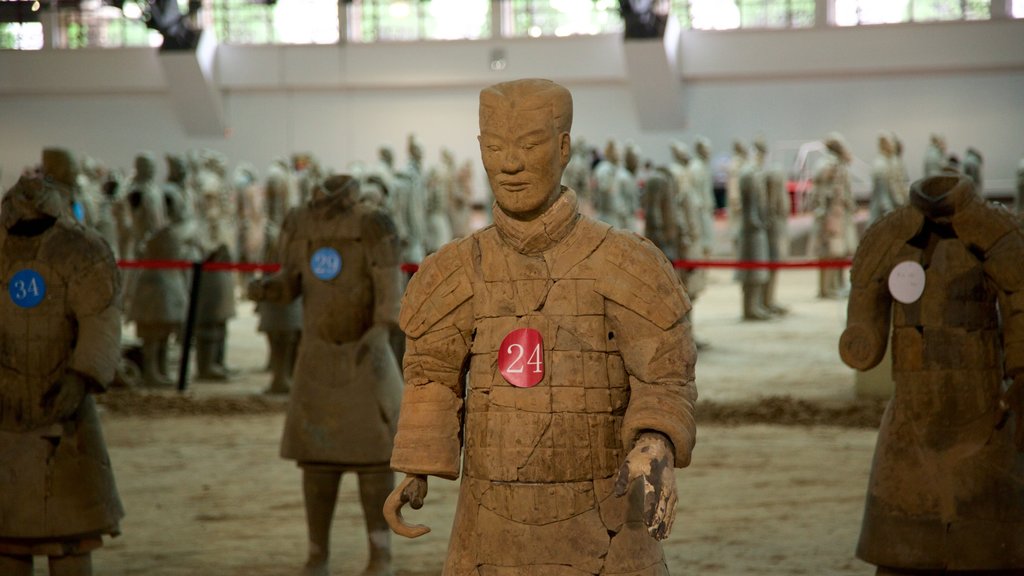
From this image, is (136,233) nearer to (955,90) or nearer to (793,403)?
(793,403)

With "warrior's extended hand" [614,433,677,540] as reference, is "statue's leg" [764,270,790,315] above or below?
below

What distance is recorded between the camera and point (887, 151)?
18188mm

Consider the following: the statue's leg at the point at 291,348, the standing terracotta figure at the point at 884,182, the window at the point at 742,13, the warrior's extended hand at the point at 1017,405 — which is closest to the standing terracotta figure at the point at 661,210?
the standing terracotta figure at the point at 884,182

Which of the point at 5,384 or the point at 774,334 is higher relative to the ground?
the point at 5,384

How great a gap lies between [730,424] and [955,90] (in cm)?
1677

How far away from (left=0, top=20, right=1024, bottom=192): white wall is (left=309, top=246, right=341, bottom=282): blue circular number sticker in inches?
728

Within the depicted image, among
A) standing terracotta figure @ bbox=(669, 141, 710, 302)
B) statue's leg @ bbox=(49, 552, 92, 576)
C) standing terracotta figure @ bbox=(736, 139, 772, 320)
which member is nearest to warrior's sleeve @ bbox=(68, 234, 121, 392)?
statue's leg @ bbox=(49, 552, 92, 576)

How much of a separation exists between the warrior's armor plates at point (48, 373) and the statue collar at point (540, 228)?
2096 millimetres

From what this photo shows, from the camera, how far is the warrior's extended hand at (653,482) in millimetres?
3223

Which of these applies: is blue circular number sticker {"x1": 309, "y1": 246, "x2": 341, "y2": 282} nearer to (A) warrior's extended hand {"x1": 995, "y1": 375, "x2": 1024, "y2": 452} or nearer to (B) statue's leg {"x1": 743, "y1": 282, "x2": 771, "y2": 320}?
(A) warrior's extended hand {"x1": 995, "y1": 375, "x2": 1024, "y2": 452}

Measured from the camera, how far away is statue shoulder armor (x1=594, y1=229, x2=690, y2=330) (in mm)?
3533

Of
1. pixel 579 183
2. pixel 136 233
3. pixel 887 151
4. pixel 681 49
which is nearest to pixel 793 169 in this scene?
pixel 681 49

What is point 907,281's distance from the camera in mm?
5129

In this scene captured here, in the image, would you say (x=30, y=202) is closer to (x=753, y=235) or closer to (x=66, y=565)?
(x=66, y=565)
